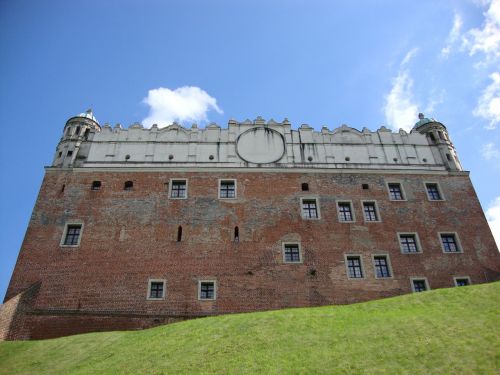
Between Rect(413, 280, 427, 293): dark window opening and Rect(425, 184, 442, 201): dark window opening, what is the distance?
20.8 feet

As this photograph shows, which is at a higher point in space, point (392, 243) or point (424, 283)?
point (392, 243)

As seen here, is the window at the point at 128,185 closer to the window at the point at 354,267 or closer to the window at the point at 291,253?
the window at the point at 291,253

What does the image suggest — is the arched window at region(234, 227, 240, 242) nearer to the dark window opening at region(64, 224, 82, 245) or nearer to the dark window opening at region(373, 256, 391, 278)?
the dark window opening at region(373, 256, 391, 278)

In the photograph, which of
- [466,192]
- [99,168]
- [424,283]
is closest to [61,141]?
[99,168]

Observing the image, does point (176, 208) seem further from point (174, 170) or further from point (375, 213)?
point (375, 213)

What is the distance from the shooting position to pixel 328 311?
21031 mm

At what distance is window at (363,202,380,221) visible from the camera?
28.8 metres

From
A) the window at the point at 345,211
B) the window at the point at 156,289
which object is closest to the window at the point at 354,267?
the window at the point at 345,211

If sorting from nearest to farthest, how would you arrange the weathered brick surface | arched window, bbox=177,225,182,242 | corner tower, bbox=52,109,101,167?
1. the weathered brick surface
2. arched window, bbox=177,225,182,242
3. corner tower, bbox=52,109,101,167

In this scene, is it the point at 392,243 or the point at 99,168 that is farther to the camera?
the point at 99,168

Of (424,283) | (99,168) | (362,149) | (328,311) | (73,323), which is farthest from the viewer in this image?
(362,149)

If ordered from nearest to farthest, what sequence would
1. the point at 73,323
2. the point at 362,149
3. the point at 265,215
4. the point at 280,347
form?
the point at 280,347 → the point at 73,323 → the point at 265,215 → the point at 362,149

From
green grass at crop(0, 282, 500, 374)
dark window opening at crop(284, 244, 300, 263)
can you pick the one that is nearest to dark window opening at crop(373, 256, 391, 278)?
dark window opening at crop(284, 244, 300, 263)

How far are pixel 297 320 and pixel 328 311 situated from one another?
6.77ft
